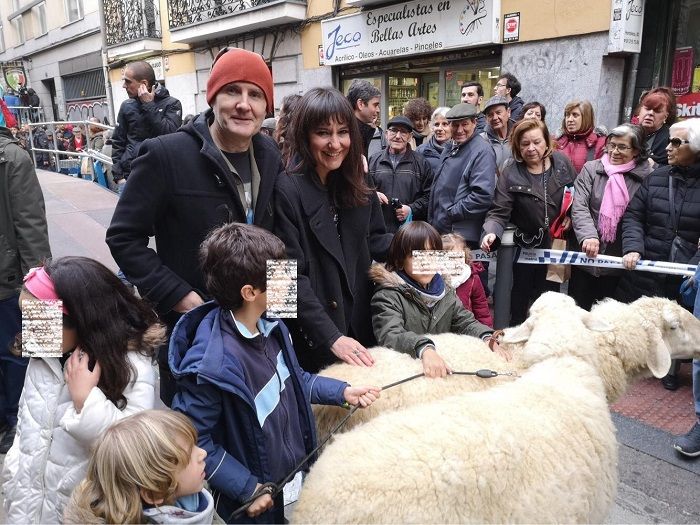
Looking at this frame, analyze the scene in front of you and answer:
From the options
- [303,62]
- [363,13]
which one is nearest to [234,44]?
[303,62]

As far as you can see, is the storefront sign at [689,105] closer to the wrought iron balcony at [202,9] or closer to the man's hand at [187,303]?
the man's hand at [187,303]

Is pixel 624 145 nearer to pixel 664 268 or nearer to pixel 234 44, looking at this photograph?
pixel 664 268

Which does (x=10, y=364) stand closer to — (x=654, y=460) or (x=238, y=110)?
(x=238, y=110)

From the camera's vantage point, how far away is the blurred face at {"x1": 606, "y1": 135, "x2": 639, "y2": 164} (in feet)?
12.9

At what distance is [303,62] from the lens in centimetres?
1246

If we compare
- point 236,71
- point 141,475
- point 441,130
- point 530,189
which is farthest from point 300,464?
point 441,130

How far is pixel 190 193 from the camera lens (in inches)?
79.7

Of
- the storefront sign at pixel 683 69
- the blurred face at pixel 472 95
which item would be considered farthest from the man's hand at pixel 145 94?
the storefront sign at pixel 683 69

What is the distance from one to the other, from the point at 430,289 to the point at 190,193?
4.27ft

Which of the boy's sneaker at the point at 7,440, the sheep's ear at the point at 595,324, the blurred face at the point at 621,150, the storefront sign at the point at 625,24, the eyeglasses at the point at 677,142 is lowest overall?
→ the boy's sneaker at the point at 7,440

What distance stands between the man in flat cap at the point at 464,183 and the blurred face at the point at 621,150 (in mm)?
898

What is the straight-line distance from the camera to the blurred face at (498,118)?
16.5 feet

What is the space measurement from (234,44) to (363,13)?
17.8 feet

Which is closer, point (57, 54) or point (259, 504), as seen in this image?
point (259, 504)
